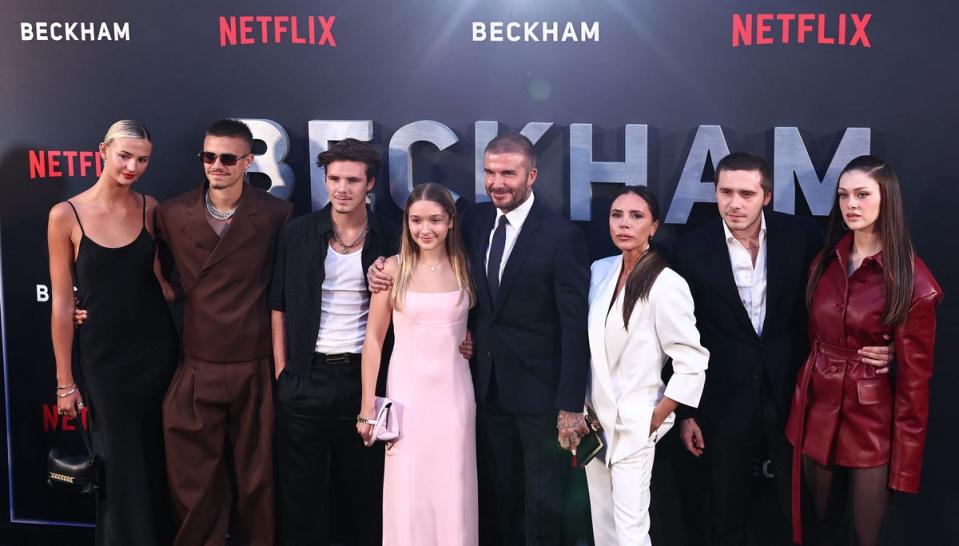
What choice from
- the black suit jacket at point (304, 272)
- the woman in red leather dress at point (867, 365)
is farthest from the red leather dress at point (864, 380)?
the black suit jacket at point (304, 272)

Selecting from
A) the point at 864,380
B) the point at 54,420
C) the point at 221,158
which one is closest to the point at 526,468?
the point at 864,380

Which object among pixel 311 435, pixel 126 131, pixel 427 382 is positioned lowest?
pixel 311 435

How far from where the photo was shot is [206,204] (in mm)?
3861

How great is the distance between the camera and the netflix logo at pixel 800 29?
396cm

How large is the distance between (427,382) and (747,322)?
136 centimetres

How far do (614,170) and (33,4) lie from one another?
3158 mm

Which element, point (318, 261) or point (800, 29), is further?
point (800, 29)

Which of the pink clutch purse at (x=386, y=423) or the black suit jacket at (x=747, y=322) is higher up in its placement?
the black suit jacket at (x=747, y=322)

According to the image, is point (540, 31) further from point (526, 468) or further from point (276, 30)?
point (526, 468)

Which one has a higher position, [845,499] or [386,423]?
[386,423]

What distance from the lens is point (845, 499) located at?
11.4 feet

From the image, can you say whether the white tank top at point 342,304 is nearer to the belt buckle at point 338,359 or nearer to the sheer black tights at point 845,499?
the belt buckle at point 338,359

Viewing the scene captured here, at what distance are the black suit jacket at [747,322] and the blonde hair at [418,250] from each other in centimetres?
98

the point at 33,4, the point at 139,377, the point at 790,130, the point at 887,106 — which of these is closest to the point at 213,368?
the point at 139,377
